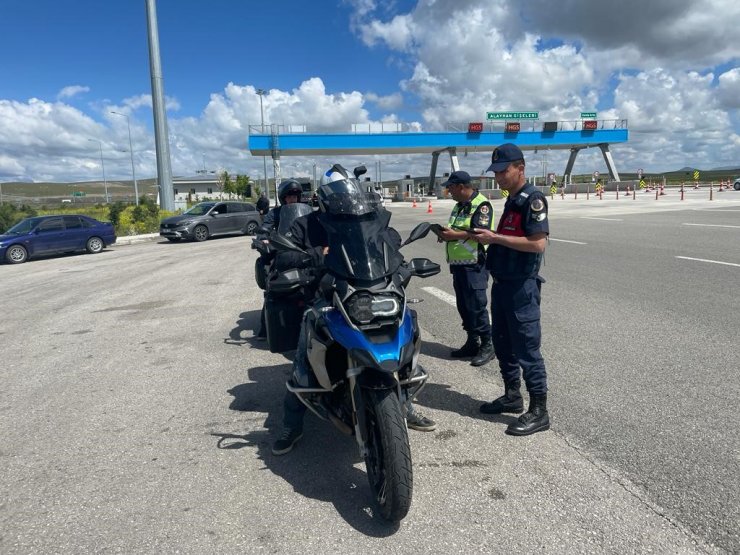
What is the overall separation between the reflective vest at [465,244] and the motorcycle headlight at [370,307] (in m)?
2.42

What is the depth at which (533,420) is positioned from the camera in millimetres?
3566

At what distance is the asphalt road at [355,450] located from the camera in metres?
2.56

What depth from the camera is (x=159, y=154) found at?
3219cm

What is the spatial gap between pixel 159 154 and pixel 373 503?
33443mm

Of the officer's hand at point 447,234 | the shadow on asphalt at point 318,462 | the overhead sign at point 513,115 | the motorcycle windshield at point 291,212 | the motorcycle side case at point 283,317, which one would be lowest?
the shadow on asphalt at point 318,462

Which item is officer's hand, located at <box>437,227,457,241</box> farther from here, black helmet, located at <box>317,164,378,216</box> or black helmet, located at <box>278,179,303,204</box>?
black helmet, located at <box>278,179,303,204</box>

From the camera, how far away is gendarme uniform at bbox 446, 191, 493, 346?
5.01 meters

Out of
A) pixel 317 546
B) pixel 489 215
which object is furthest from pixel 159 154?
pixel 317 546

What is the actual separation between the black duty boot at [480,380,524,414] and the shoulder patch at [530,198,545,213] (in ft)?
4.27

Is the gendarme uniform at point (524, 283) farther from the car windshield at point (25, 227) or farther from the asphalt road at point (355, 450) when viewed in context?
the car windshield at point (25, 227)

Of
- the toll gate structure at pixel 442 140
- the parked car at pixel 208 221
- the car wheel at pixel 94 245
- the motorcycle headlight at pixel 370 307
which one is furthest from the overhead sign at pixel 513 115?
the motorcycle headlight at pixel 370 307

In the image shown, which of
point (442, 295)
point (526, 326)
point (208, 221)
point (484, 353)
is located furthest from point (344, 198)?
point (208, 221)

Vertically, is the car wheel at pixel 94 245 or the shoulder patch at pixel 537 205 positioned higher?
the shoulder patch at pixel 537 205

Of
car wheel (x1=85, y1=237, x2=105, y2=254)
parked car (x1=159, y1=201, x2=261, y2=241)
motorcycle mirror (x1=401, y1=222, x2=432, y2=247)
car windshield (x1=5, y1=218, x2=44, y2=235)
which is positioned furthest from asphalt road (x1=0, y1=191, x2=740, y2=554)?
parked car (x1=159, y1=201, x2=261, y2=241)
